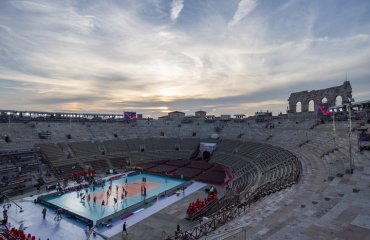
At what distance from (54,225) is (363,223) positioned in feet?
88.7

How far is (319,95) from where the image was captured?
50500mm

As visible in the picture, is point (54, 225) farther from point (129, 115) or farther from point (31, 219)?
point (129, 115)

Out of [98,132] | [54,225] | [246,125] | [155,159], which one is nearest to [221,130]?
[246,125]

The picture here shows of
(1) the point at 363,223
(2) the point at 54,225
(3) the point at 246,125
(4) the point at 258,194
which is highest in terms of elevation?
(3) the point at 246,125

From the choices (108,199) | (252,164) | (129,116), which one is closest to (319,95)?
(252,164)

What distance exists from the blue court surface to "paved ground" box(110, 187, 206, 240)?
4.46 metres

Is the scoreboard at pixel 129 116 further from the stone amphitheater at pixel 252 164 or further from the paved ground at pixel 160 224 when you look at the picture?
the paved ground at pixel 160 224

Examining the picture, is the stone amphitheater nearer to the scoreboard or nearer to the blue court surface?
the scoreboard

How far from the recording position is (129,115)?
244 ft

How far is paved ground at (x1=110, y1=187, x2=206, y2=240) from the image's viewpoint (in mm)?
21141

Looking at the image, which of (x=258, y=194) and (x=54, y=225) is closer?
(x=258, y=194)

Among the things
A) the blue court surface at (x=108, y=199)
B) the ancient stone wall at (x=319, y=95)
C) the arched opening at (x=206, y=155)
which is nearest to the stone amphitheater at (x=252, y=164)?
the arched opening at (x=206, y=155)

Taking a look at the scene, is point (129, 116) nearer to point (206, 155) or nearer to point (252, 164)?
point (206, 155)

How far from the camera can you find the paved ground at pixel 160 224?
2114 centimetres
